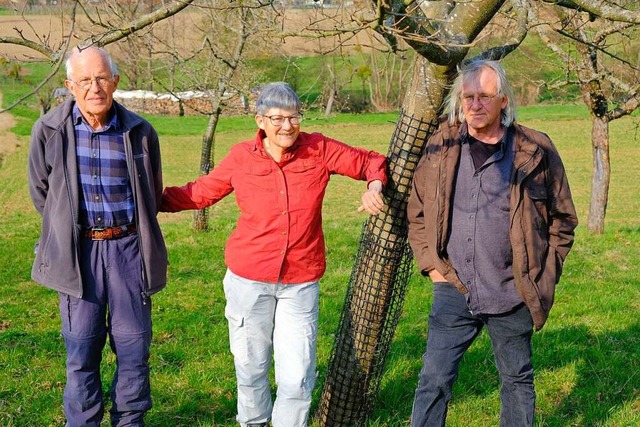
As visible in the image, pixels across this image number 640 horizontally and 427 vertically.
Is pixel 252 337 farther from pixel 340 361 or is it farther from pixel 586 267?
pixel 586 267

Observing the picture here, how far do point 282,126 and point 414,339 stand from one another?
2661mm

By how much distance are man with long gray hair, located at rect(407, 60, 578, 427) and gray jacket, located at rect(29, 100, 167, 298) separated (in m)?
1.38

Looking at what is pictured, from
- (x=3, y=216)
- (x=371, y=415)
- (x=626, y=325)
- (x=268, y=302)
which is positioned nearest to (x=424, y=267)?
(x=268, y=302)

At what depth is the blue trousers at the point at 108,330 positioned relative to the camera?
12.1 ft

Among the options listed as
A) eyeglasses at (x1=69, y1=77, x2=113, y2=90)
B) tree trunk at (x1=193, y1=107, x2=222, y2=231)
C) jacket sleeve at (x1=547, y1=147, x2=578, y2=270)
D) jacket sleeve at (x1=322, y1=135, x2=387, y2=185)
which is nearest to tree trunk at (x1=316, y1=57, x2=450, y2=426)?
jacket sleeve at (x1=322, y1=135, x2=387, y2=185)

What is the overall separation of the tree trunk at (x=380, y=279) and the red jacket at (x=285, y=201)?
0.18 meters

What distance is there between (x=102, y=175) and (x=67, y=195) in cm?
19

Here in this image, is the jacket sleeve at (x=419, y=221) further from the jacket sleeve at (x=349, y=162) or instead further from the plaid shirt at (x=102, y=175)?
the plaid shirt at (x=102, y=175)

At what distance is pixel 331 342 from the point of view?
561cm

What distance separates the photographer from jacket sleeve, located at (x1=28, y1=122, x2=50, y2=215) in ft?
12.0

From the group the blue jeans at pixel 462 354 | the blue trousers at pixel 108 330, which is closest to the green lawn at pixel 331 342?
the blue trousers at pixel 108 330

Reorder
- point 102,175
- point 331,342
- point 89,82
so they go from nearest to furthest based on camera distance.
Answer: point 89,82 → point 102,175 → point 331,342

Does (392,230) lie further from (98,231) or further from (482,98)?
(98,231)

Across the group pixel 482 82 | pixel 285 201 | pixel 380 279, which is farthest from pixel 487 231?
pixel 285 201
